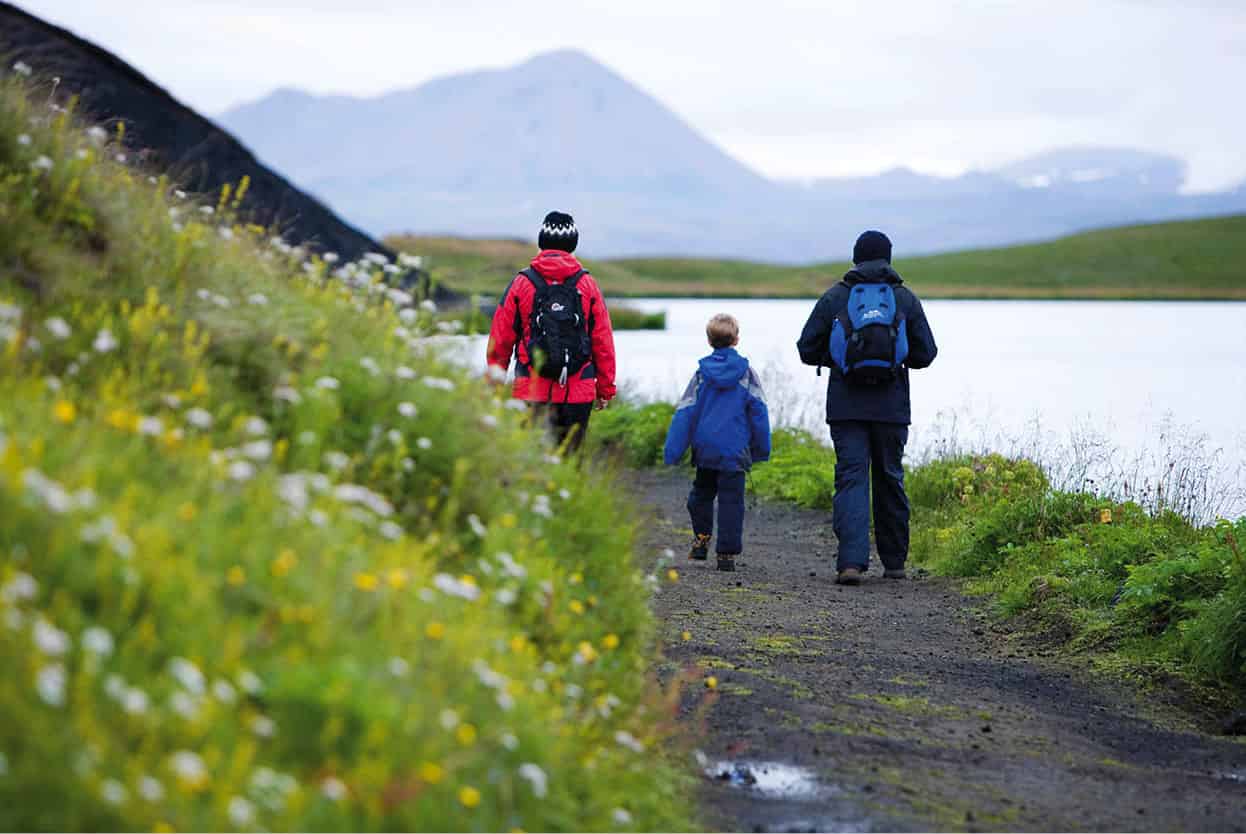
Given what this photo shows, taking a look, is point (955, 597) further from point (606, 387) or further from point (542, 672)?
point (542, 672)

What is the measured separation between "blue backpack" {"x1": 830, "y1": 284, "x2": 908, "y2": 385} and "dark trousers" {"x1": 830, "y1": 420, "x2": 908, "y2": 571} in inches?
18.9

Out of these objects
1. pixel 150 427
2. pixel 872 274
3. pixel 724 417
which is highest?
pixel 872 274

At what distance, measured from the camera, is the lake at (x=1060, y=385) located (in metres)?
15.6

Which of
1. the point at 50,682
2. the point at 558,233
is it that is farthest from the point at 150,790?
the point at 558,233

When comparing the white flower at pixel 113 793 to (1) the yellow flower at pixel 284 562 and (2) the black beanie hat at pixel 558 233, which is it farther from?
(2) the black beanie hat at pixel 558 233

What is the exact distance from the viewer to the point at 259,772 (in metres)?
3.38

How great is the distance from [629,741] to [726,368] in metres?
6.54

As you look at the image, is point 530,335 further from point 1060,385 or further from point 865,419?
point 1060,385

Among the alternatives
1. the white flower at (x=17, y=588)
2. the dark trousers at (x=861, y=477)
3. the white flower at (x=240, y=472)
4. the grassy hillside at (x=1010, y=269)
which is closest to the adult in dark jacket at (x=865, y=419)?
the dark trousers at (x=861, y=477)

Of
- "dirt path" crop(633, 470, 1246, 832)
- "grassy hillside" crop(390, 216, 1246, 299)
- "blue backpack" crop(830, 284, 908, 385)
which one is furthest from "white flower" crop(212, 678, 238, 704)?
"grassy hillside" crop(390, 216, 1246, 299)

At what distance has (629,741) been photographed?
4930 mm

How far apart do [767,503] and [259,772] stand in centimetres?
1261

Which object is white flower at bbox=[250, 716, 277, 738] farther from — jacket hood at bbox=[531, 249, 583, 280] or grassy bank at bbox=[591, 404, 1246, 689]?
jacket hood at bbox=[531, 249, 583, 280]

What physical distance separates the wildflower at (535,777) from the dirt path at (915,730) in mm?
1320
